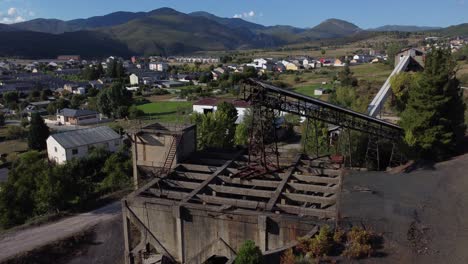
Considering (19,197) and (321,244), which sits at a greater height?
(321,244)

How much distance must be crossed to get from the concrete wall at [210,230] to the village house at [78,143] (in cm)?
2632

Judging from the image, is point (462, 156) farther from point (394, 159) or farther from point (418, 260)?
point (418, 260)

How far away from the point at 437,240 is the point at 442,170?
8.86 m

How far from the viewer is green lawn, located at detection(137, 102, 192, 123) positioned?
6038 centimetres

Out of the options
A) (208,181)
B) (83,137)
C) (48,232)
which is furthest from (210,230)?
(83,137)

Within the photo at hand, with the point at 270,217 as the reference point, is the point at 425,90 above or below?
above

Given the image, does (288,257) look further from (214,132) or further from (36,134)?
(36,134)

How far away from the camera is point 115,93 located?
222 feet

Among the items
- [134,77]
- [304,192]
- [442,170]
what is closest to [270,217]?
[304,192]

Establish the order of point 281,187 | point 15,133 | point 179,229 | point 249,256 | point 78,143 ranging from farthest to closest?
point 15,133, point 78,143, point 281,187, point 179,229, point 249,256

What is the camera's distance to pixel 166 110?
2729 inches

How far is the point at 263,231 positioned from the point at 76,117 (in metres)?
55.6

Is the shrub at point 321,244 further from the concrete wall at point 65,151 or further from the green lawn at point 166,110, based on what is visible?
the green lawn at point 166,110

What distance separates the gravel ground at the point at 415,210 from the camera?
1241 centimetres
